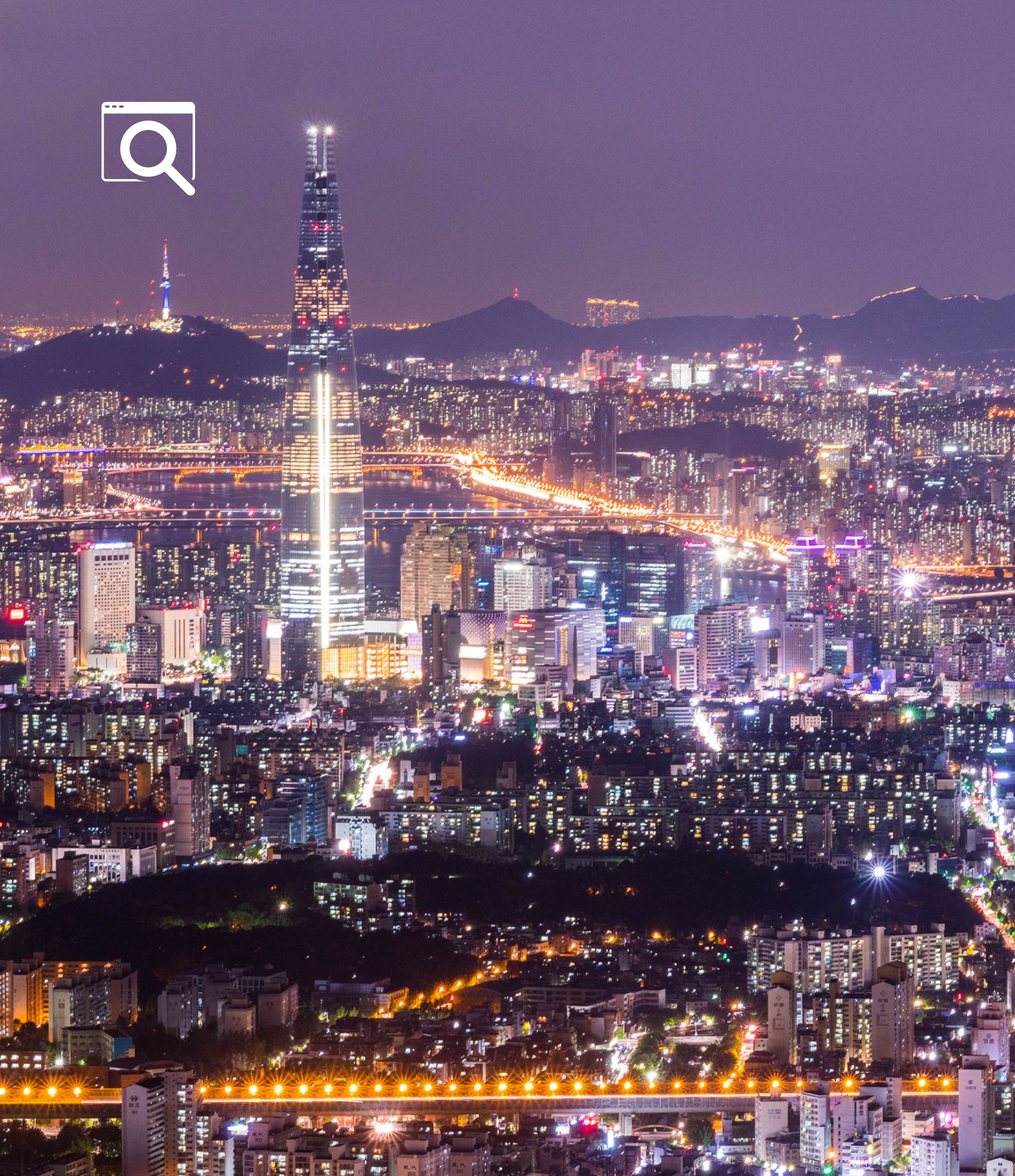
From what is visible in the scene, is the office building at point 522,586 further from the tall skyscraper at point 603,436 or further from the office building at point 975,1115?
the office building at point 975,1115

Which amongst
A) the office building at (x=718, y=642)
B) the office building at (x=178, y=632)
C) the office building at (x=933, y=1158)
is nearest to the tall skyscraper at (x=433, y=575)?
the office building at (x=178, y=632)

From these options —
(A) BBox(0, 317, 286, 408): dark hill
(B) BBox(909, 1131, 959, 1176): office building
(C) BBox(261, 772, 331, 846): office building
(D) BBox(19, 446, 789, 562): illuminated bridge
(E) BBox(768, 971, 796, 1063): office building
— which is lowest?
(B) BBox(909, 1131, 959, 1176): office building

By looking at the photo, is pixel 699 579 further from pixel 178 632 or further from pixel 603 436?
pixel 603 436

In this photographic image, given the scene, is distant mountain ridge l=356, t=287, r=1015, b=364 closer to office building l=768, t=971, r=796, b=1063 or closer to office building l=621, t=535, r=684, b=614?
office building l=621, t=535, r=684, b=614

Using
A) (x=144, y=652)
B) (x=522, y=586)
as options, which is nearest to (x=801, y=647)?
(x=522, y=586)

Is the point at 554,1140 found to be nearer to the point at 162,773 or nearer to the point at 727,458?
the point at 162,773

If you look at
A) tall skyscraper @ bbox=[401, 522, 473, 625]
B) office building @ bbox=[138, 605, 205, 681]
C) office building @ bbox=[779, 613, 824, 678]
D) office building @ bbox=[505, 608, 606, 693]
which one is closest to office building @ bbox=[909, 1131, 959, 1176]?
office building @ bbox=[505, 608, 606, 693]
